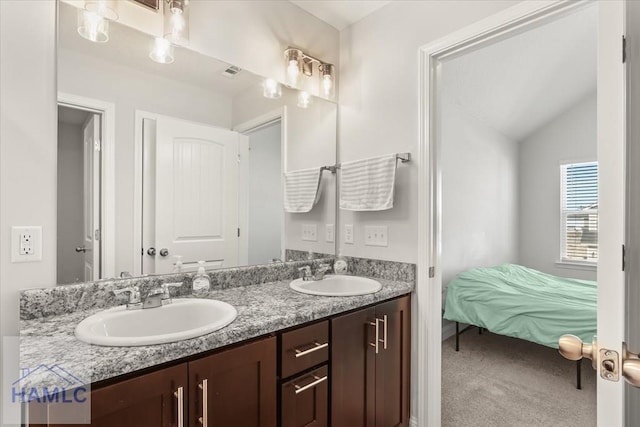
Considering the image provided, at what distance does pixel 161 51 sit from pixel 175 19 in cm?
15

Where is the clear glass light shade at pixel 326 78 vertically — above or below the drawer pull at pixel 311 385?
above

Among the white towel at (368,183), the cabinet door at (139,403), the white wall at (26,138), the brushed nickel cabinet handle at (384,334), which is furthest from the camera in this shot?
the white towel at (368,183)

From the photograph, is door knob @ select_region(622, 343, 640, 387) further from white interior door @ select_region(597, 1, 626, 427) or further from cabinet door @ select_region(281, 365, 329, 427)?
cabinet door @ select_region(281, 365, 329, 427)

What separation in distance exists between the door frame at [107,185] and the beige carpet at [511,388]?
2.05 metres

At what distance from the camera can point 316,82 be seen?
211 cm

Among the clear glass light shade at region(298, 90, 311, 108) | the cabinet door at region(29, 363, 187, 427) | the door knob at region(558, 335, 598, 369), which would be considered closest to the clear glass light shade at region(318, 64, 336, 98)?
the clear glass light shade at region(298, 90, 311, 108)

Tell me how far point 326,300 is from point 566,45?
11.4 ft

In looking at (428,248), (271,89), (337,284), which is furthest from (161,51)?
(428,248)

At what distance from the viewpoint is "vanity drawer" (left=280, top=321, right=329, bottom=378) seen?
1203 millimetres

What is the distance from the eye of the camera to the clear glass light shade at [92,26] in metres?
1.28

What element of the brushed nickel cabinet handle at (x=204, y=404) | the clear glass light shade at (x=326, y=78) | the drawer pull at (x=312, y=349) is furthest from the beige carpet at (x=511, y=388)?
the clear glass light shade at (x=326, y=78)

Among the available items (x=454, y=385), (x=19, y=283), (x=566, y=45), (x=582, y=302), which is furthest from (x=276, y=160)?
(x=566, y=45)

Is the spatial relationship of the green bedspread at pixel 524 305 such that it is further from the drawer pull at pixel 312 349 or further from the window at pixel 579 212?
the drawer pull at pixel 312 349

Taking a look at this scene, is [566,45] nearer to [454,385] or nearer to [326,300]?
[454,385]
